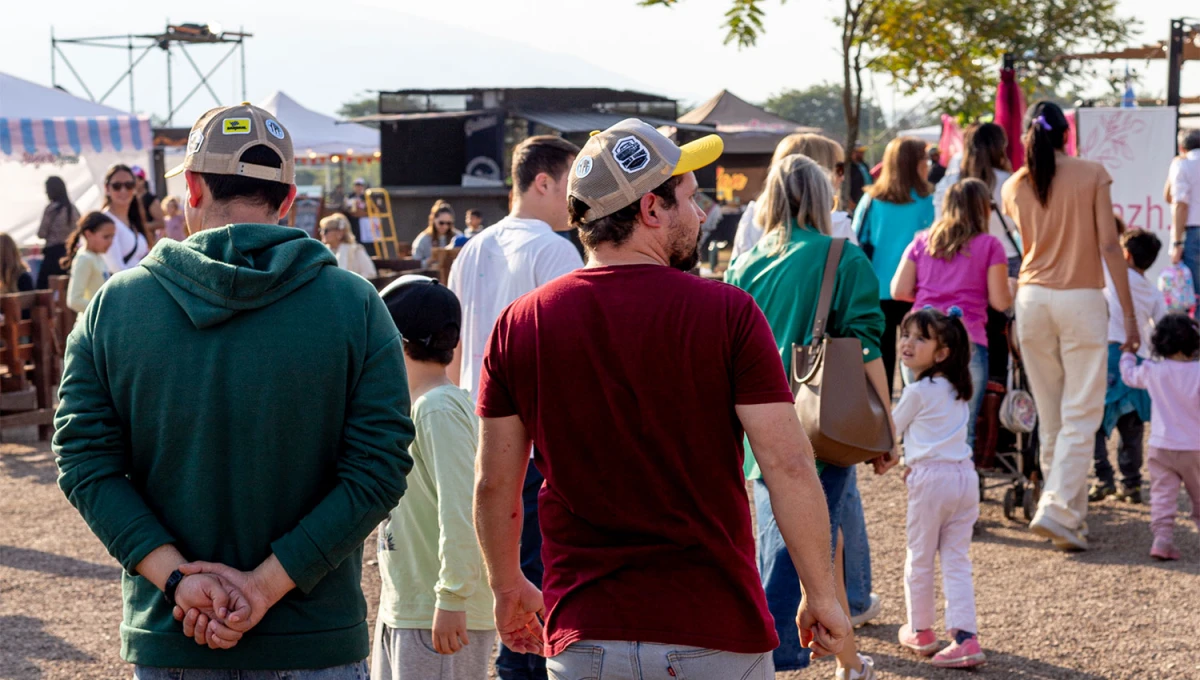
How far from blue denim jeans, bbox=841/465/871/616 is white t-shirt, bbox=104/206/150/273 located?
651 cm

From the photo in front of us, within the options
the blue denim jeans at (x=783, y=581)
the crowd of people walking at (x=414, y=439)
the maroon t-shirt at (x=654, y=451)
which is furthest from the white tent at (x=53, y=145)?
the maroon t-shirt at (x=654, y=451)

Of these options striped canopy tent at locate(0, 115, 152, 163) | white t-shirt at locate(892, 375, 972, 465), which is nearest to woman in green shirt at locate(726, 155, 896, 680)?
white t-shirt at locate(892, 375, 972, 465)

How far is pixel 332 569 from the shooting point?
245 centimetres

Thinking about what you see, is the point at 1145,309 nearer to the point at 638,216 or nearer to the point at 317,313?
the point at 638,216

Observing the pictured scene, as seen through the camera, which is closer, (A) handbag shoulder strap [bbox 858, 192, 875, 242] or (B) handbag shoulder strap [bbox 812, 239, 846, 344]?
(B) handbag shoulder strap [bbox 812, 239, 846, 344]

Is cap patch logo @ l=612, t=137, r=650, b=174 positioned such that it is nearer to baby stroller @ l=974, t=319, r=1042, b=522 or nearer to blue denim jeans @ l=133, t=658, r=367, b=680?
blue denim jeans @ l=133, t=658, r=367, b=680

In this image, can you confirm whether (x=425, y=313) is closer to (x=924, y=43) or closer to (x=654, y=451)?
(x=654, y=451)

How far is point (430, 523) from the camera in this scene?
11.3ft

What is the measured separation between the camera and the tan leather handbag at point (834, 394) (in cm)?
428

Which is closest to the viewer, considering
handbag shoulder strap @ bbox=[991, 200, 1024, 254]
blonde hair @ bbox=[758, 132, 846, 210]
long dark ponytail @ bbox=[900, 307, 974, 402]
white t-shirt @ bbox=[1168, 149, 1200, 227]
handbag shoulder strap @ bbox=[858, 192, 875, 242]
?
blonde hair @ bbox=[758, 132, 846, 210]

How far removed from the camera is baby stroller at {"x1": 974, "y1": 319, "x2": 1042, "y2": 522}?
7168 mm

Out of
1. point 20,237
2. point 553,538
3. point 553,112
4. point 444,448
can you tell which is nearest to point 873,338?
point 444,448

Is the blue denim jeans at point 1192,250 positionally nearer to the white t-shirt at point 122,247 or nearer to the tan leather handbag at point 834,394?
the tan leather handbag at point 834,394

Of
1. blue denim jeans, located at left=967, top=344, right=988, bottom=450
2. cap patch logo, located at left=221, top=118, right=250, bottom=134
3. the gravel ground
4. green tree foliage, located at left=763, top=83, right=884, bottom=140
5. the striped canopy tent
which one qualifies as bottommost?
the gravel ground
